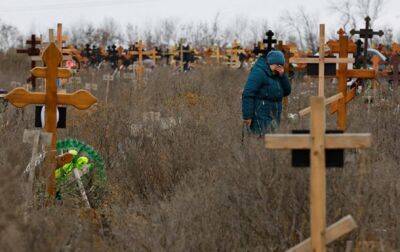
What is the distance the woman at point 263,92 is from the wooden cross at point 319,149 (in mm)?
4220

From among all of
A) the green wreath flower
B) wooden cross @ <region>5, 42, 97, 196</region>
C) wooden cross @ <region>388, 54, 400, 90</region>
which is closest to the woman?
the green wreath flower

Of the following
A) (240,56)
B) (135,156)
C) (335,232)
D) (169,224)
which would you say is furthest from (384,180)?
(240,56)

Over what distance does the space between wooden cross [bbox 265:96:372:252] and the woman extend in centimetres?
422

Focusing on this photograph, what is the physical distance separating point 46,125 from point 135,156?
1367 millimetres

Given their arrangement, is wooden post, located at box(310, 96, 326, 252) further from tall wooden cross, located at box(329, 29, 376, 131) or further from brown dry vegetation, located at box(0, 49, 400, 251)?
tall wooden cross, located at box(329, 29, 376, 131)

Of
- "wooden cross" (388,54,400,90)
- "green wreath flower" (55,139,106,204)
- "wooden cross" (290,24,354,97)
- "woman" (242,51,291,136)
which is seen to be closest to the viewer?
"green wreath flower" (55,139,106,204)

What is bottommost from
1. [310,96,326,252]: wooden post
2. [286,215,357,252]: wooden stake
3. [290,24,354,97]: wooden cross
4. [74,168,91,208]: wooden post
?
[74,168,91,208]: wooden post

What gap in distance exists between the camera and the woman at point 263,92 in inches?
370

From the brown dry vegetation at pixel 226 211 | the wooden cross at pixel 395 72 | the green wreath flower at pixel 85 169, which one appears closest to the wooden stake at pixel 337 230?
the brown dry vegetation at pixel 226 211

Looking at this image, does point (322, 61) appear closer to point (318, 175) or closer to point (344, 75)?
point (344, 75)

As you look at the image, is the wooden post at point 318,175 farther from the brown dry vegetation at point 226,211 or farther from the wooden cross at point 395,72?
the wooden cross at point 395,72

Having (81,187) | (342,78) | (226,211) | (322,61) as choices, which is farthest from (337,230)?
(322,61)

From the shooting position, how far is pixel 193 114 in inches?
418

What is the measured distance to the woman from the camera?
941 centimetres
